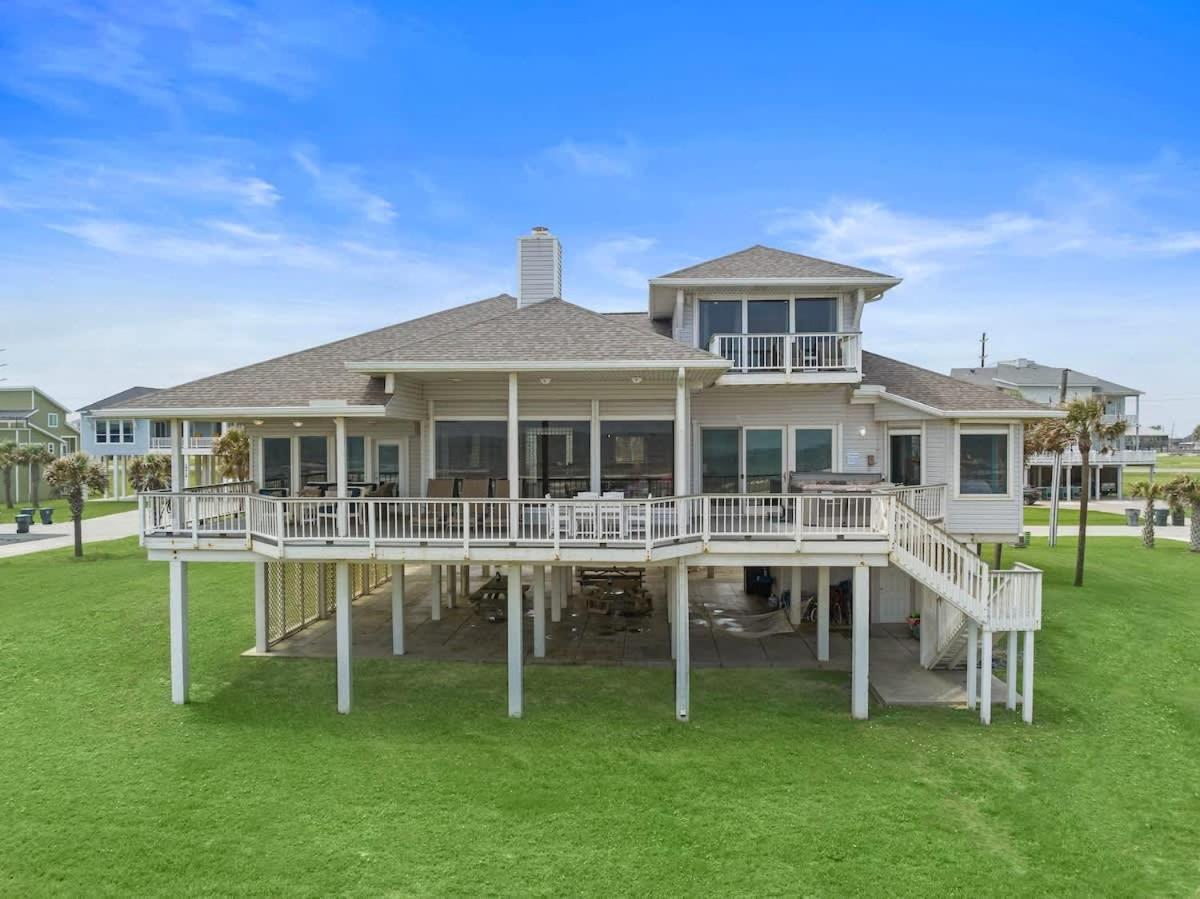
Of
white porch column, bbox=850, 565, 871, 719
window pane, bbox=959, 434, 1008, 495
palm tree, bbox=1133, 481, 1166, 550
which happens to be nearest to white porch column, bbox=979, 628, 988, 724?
white porch column, bbox=850, 565, 871, 719

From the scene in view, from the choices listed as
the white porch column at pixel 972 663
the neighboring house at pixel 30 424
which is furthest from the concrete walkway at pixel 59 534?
the white porch column at pixel 972 663

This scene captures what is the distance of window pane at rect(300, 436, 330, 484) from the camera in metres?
16.6

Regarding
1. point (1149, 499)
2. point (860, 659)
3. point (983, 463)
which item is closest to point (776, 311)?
point (983, 463)

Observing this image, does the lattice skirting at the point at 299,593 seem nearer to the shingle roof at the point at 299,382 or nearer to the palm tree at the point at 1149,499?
the shingle roof at the point at 299,382

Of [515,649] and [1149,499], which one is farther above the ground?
[1149,499]

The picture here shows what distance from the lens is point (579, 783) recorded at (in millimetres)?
9742

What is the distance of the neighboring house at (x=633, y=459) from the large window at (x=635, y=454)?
32 mm

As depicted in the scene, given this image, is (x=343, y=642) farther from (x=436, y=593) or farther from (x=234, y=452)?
(x=234, y=452)

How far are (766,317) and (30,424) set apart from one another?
197 feet

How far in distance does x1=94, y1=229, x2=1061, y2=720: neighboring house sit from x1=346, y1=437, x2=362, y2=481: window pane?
63 millimetres

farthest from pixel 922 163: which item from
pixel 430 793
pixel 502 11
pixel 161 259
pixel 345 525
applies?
pixel 161 259

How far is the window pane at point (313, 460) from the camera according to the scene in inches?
654

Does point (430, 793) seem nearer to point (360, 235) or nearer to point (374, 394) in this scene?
point (374, 394)

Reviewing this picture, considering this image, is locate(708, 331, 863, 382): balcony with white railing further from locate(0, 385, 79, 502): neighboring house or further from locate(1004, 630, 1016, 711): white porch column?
locate(0, 385, 79, 502): neighboring house
